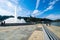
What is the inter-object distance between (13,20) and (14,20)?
2.14 ft

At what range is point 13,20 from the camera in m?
83.7

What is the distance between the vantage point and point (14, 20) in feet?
275
